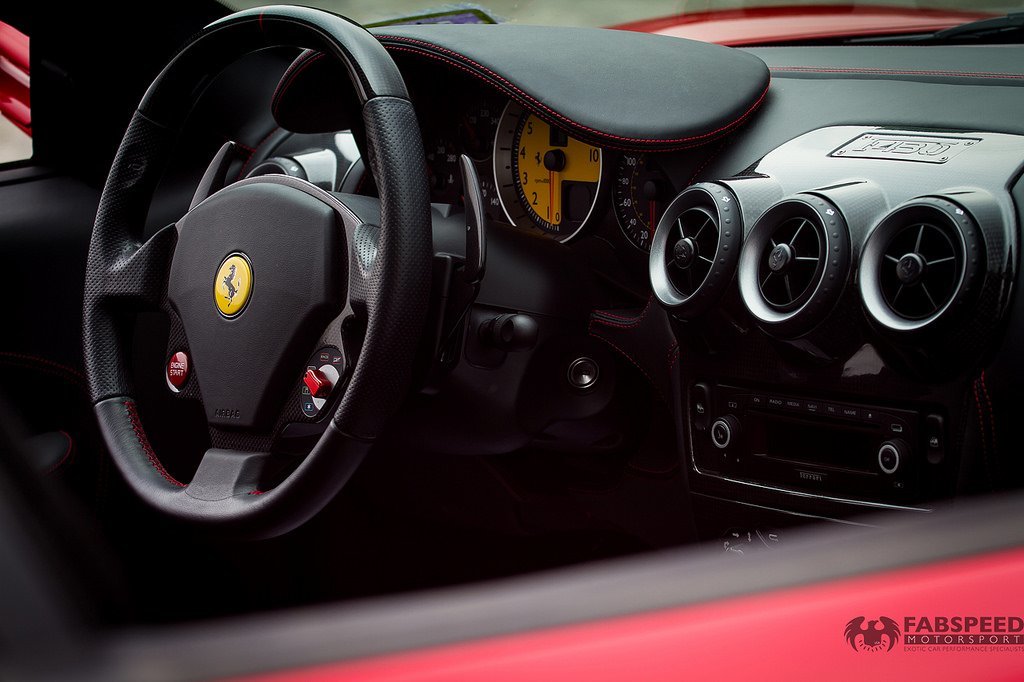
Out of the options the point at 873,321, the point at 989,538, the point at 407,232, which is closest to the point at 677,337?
the point at 873,321

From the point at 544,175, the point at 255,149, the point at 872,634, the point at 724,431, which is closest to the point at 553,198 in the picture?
the point at 544,175

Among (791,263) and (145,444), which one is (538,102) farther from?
(145,444)


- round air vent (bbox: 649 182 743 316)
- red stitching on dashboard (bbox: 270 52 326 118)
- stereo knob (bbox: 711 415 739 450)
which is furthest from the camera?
red stitching on dashboard (bbox: 270 52 326 118)

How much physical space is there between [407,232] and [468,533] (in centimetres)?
→ 102

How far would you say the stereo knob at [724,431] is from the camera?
1.57m

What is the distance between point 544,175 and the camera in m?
1.86

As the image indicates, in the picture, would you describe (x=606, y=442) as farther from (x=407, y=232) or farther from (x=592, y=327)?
(x=407, y=232)

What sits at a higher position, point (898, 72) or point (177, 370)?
point (898, 72)

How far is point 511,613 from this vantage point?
1.38ft

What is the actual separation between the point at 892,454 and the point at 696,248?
40 cm

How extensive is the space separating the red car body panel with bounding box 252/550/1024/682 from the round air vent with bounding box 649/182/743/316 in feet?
3.25

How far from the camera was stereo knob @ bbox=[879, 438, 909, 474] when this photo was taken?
1361 mm

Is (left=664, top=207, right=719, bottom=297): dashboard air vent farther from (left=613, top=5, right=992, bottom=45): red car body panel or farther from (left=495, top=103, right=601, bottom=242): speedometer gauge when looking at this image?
(left=613, top=5, right=992, bottom=45): red car body panel

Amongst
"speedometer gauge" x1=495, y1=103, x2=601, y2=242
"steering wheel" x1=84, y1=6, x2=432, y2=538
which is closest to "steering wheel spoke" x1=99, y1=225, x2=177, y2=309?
"steering wheel" x1=84, y1=6, x2=432, y2=538
